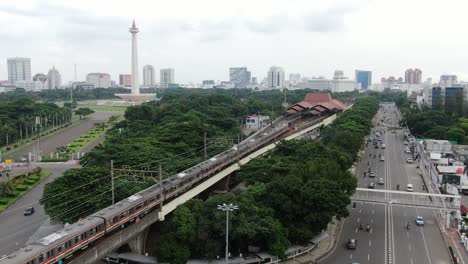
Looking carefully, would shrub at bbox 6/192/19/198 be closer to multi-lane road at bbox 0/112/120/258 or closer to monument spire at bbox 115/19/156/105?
multi-lane road at bbox 0/112/120/258

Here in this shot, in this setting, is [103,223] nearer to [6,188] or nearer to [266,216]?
[266,216]

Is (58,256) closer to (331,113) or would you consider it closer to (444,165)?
(444,165)

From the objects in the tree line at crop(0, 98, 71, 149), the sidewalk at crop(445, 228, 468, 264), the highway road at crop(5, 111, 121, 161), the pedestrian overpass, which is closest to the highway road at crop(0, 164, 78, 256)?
the highway road at crop(5, 111, 121, 161)

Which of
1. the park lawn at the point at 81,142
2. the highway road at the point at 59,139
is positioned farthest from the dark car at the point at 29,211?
the highway road at the point at 59,139

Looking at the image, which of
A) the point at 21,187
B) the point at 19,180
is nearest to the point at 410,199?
the point at 21,187

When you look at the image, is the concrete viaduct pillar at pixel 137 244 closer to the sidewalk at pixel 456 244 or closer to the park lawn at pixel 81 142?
the sidewalk at pixel 456 244

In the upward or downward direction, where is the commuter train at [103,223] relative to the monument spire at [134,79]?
downward
